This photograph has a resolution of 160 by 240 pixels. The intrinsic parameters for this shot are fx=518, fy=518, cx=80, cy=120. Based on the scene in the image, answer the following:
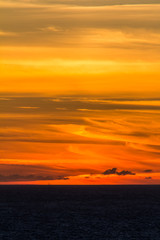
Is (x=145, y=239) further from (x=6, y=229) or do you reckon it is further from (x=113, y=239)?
(x=6, y=229)

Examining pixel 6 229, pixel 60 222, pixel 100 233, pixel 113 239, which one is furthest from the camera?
pixel 60 222

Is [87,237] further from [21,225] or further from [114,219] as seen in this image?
[114,219]

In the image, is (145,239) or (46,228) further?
(46,228)

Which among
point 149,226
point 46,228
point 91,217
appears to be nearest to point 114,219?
point 91,217

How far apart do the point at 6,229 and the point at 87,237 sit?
1849cm

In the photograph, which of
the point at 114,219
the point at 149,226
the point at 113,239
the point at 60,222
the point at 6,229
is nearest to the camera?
the point at 113,239

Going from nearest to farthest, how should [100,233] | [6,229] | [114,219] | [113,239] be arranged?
[113,239], [100,233], [6,229], [114,219]

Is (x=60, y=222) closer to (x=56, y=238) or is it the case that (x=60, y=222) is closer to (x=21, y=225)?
(x=21, y=225)

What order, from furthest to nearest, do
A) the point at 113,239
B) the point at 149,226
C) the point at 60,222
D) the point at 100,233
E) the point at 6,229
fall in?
1. the point at 60,222
2. the point at 149,226
3. the point at 6,229
4. the point at 100,233
5. the point at 113,239

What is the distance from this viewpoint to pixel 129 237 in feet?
270

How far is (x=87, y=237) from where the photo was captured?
82.6 meters

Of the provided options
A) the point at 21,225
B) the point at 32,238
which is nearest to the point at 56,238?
the point at 32,238

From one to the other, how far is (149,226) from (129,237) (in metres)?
18.8

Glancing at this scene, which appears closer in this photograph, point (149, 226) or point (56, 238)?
Result: point (56, 238)
